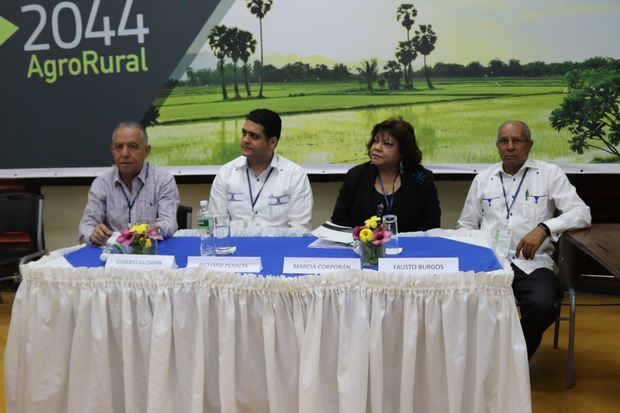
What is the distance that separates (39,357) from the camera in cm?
220

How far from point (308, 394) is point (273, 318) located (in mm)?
275

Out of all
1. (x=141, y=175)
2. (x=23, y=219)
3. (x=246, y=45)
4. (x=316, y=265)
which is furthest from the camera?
(x=246, y=45)

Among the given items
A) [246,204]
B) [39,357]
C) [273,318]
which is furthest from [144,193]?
[273,318]

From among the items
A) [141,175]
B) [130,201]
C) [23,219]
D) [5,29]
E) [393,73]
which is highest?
[5,29]

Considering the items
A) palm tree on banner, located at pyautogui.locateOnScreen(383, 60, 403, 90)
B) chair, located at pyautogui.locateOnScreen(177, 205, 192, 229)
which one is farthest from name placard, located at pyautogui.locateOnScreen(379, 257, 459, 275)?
palm tree on banner, located at pyautogui.locateOnScreen(383, 60, 403, 90)

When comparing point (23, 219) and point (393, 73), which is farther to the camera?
point (393, 73)

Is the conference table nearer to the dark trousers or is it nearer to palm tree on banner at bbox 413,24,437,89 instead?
the dark trousers

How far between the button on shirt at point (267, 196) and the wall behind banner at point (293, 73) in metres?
1.01

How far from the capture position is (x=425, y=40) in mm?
4164

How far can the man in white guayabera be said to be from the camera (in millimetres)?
3002

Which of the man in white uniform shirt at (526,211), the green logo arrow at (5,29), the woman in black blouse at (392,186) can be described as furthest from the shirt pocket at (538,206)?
the green logo arrow at (5,29)

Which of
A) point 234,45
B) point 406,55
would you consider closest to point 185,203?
point 234,45

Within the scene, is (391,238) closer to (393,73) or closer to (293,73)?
(393,73)

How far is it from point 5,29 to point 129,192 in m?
2.36
